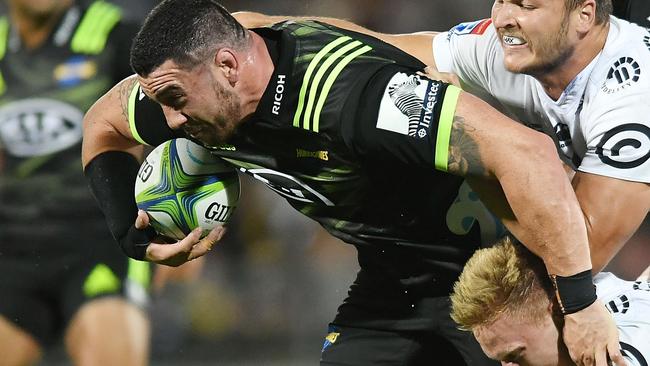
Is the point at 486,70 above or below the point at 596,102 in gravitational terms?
below

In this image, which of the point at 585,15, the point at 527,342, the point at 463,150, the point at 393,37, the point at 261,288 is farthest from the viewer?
the point at 261,288

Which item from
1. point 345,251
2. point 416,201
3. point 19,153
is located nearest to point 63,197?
point 19,153

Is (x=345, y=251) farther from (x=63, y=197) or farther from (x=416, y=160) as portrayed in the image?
(x=416, y=160)

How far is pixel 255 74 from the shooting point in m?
3.11

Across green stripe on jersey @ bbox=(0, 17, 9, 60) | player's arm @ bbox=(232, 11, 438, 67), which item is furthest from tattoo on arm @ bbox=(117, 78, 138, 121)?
green stripe on jersey @ bbox=(0, 17, 9, 60)

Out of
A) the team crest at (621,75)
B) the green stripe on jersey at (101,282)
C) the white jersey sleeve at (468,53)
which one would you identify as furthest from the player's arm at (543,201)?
the green stripe on jersey at (101,282)

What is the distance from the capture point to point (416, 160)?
2922 millimetres

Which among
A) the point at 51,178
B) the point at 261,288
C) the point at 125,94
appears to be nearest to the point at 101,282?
the point at 51,178

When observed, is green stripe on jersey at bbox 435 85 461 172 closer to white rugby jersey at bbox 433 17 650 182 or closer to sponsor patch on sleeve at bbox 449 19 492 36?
white rugby jersey at bbox 433 17 650 182

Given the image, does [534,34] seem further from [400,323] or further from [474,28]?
[400,323]

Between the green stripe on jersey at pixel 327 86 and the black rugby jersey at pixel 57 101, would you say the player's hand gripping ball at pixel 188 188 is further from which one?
the black rugby jersey at pixel 57 101

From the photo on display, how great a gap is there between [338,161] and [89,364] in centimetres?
231

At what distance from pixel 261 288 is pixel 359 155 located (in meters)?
2.72

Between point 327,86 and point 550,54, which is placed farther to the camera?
point 550,54
